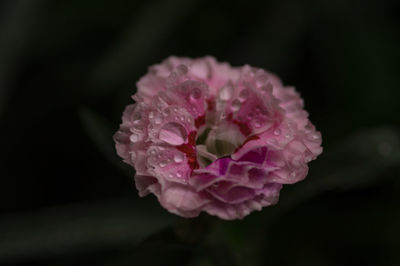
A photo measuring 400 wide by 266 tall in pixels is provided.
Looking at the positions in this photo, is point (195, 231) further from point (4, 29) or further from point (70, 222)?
point (4, 29)

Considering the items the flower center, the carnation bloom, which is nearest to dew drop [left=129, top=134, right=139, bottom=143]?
the carnation bloom

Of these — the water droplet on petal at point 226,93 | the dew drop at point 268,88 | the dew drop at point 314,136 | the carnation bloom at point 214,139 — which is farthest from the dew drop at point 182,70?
the dew drop at point 314,136

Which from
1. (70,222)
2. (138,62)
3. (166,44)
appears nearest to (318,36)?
(166,44)

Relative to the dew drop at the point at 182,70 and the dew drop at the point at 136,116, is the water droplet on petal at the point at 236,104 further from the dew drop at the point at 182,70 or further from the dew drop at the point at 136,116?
the dew drop at the point at 136,116

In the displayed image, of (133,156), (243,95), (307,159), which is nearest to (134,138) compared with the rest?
(133,156)

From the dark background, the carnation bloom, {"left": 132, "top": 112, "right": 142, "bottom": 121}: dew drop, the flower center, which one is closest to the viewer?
the carnation bloom

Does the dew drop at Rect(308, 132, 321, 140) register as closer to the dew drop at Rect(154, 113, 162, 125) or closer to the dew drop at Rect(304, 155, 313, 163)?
the dew drop at Rect(304, 155, 313, 163)
